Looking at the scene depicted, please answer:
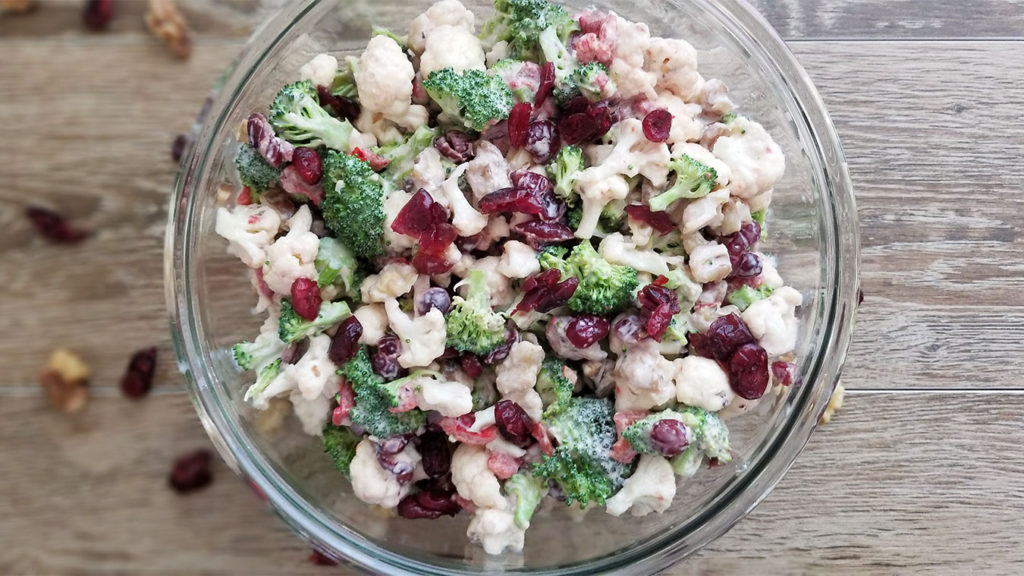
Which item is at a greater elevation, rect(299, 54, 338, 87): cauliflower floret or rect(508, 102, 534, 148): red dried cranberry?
rect(508, 102, 534, 148): red dried cranberry

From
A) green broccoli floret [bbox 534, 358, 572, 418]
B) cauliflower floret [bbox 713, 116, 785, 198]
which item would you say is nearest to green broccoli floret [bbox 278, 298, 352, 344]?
green broccoli floret [bbox 534, 358, 572, 418]

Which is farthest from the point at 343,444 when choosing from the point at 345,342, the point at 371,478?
the point at 345,342

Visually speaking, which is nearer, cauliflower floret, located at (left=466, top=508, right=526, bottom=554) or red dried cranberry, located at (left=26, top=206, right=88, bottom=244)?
cauliflower floret, located at (left=466, top=508, right=526, bottom=554)

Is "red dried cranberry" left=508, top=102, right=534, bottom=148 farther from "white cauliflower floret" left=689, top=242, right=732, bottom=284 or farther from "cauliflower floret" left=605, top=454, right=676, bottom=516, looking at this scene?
"cauliflower floret" left=605, top=454, right=676, bottom=516

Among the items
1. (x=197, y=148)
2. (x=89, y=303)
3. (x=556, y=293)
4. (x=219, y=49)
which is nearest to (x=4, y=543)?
(x=89, y=303)

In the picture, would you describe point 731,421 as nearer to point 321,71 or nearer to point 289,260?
point 289,260

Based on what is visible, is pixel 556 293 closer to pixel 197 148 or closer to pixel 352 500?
pixel 352 500
